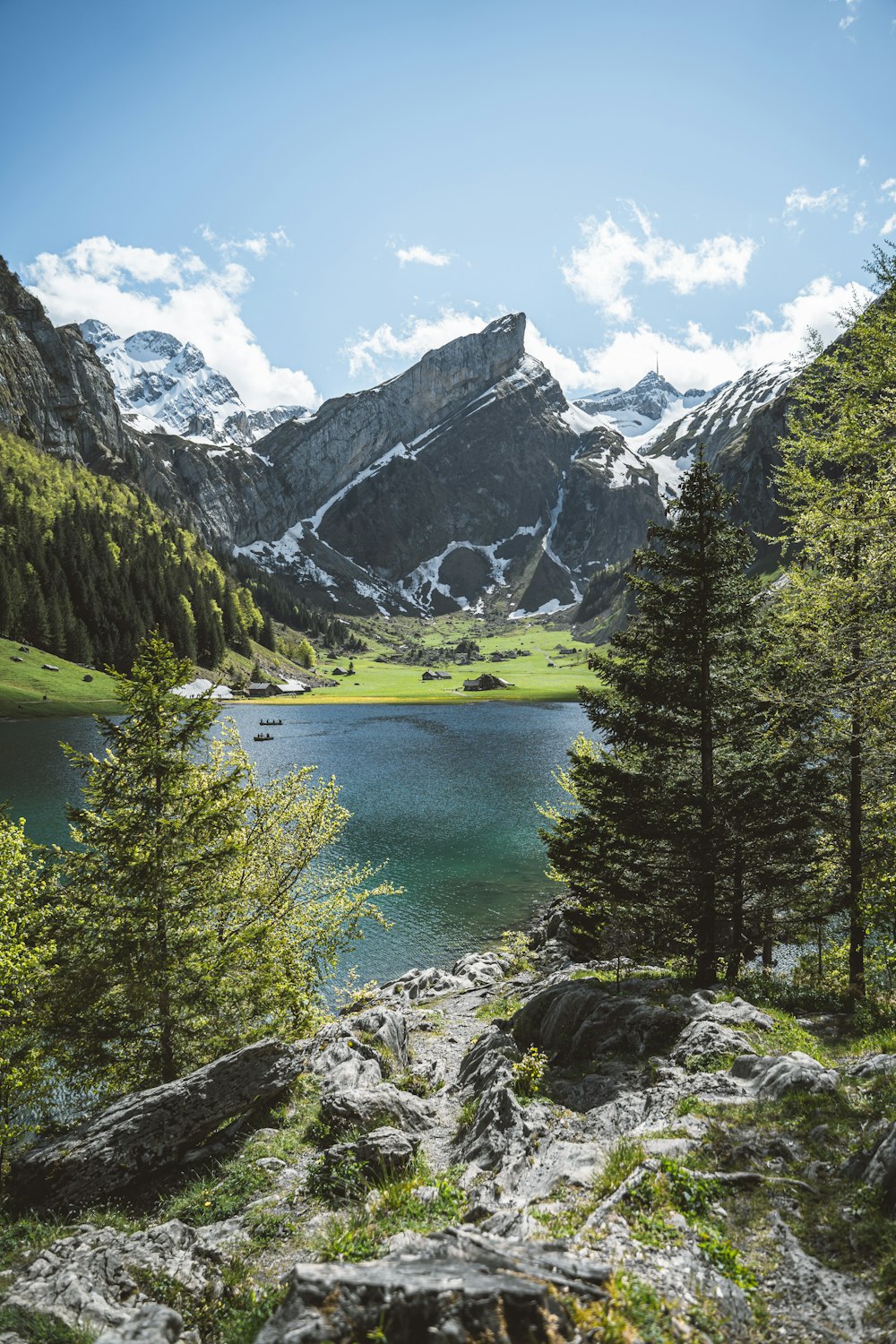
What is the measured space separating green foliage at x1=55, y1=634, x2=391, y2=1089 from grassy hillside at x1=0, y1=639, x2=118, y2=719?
330ft

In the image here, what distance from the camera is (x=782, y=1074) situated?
1091 centimetres

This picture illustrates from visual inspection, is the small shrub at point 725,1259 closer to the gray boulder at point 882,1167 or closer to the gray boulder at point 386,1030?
the gray boulder at point 882,1167

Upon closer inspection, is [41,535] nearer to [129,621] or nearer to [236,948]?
[129,621]

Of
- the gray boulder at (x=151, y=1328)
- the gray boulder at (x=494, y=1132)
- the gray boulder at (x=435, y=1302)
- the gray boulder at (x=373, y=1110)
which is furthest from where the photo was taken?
the gray boulder at (x=373, y=1110)

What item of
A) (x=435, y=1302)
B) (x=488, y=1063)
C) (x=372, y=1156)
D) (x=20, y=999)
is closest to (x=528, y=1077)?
(x=488, y=1063)

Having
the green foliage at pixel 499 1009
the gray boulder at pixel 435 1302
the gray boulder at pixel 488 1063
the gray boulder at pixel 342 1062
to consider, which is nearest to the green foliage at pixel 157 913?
the gray boulder at pixel 342 1062

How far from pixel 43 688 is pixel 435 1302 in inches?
4950

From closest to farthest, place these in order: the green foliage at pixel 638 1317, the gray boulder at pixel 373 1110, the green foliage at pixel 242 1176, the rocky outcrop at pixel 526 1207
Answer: the green foliage at pixel 638 1317
the rocky outcrop at pixel 526 1207
the green foliage at pixel 242 1176
the gray boulder at pixel 373 1110

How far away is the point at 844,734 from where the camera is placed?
15.2 m

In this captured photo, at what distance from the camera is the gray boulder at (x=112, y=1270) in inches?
316

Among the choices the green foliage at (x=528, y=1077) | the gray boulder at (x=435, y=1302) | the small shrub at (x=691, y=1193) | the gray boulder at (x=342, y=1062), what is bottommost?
the gray boulder at (x=342, y=1062)

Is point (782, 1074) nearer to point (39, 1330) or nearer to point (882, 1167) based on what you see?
point (882, 1167)

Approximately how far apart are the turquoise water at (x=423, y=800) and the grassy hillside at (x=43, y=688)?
5.43 metres

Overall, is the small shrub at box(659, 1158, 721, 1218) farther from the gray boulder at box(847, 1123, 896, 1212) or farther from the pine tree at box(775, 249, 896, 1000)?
the pine tree at box(775, 249, 896, 1000)
